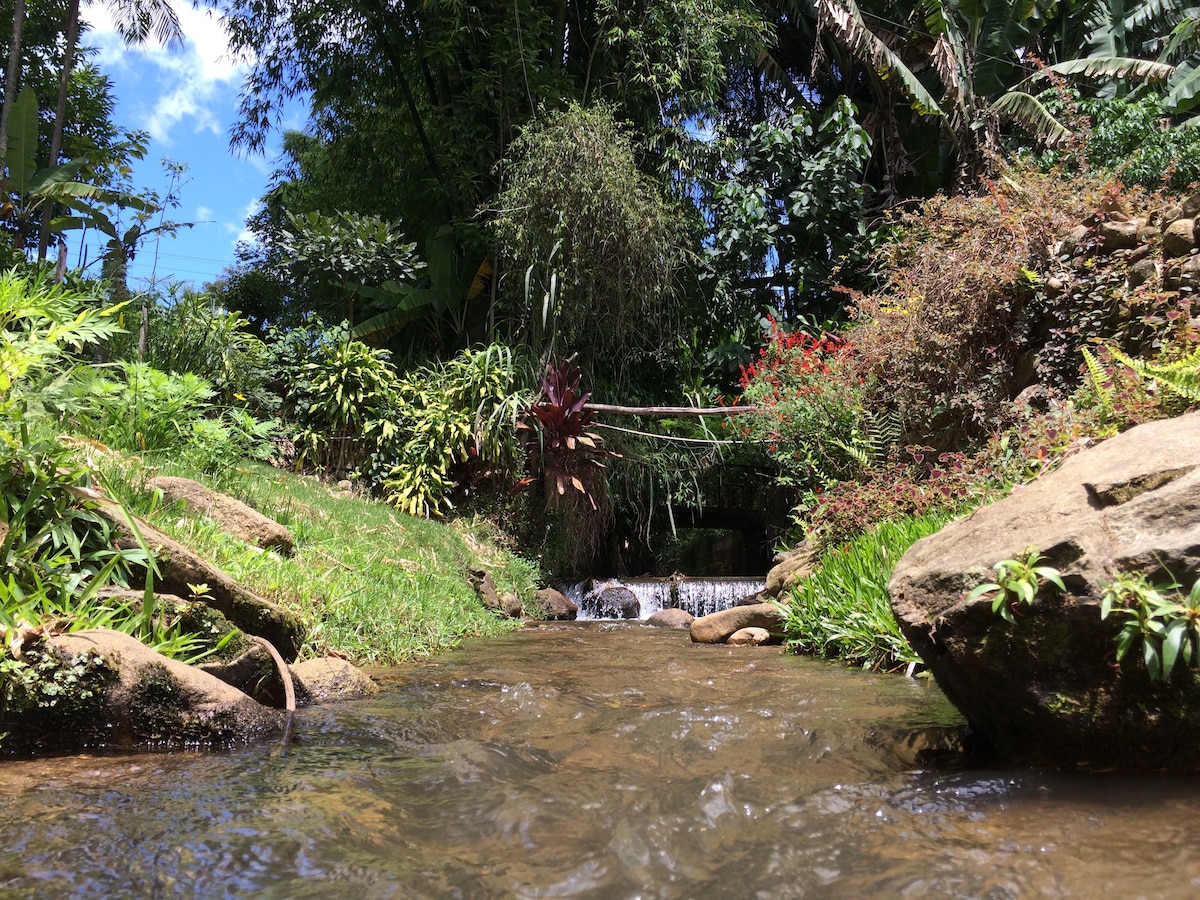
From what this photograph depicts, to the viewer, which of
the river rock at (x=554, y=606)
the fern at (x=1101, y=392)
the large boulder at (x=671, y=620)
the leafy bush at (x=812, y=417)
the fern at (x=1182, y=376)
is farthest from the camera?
the river rock at (x=554, y=606)

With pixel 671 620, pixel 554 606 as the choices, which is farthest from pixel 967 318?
pixel 554 606

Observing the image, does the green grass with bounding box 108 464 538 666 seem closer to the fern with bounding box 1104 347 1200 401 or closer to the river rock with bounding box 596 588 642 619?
the river rock with bounding box 596 588 642 619

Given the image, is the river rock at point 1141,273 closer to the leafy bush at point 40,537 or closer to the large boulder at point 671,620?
the large boulder at point 671,620

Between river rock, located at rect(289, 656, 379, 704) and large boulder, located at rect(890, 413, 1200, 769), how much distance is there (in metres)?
2.79

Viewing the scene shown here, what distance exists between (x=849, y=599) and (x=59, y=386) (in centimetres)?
500

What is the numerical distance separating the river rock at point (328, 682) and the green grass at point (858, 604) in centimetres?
308

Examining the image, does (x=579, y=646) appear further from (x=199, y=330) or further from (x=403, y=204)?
(x=403, y=204)

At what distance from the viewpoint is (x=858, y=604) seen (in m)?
5.62

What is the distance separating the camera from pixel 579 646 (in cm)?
667

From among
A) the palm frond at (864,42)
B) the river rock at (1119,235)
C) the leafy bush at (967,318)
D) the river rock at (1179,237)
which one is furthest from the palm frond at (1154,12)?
the river rock at (1179,237)

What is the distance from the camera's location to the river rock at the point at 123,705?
3.01 metres

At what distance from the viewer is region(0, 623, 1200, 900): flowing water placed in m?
1.98

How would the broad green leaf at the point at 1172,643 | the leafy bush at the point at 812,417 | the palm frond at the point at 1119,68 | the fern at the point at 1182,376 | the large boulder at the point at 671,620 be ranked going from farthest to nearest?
the palm frond at the point at 1119,68 < the large boulder at the point at 671,620 < the leafy bush at the point at 812,417 < the fern at the point at 1182,376 < the broad green leaf at the point at 1172,643

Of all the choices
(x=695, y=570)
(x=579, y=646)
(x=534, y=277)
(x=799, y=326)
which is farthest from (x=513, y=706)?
(x=695, y=570)
